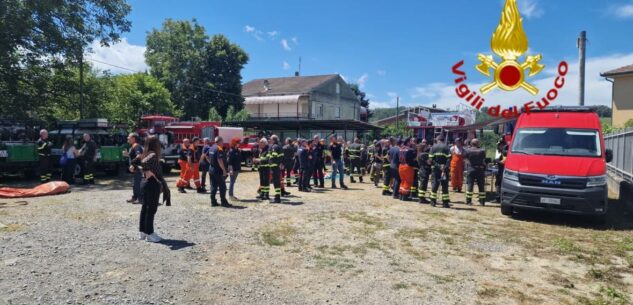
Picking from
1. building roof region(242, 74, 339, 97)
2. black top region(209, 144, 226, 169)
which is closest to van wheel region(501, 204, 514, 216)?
black top region(209, 144, 226, 169)

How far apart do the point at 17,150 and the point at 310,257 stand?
44.1ft

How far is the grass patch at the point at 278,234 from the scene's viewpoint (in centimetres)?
714

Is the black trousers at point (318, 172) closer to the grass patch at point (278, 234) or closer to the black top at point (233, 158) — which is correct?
the black top at point (233, 158)

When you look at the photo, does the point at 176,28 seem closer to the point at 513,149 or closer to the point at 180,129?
the point at 180,129

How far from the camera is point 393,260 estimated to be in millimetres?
6246

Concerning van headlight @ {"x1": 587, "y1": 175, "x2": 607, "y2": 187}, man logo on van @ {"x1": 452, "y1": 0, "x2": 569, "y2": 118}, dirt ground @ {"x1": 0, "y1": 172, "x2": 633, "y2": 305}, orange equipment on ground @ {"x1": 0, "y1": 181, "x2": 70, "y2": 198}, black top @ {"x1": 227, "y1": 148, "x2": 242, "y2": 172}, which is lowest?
dirt ground @ {"x1": 0, "y1": 172, "x2": 633, "y2": 305}

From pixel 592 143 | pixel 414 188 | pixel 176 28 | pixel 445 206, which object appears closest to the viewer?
pixel 592 143

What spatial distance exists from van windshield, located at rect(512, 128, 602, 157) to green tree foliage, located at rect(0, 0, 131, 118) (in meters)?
17.4

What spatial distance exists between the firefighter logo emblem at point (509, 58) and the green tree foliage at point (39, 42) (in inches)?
646

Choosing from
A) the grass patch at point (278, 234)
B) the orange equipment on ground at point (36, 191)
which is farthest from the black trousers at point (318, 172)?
the orange equipment on ground at point (36, 191)

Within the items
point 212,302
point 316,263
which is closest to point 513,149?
point 316,263

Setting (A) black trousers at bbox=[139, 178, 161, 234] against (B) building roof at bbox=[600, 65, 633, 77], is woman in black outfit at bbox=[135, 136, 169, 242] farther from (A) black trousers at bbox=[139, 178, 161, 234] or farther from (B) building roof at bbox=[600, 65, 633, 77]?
(B) building roof at bbox=[600, 65, 633, 77]

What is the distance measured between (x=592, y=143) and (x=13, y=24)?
62.2 ft

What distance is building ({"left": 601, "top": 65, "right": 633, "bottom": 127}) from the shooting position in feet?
92.7
